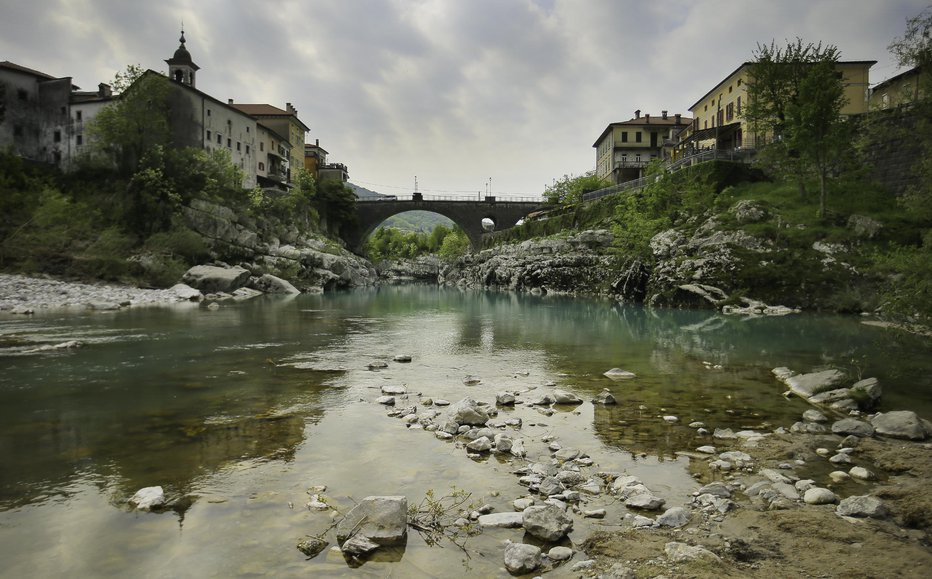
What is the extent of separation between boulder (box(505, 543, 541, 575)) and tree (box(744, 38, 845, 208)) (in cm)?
5144

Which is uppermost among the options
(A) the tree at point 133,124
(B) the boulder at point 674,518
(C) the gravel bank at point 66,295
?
(A) the tree at point 133,124

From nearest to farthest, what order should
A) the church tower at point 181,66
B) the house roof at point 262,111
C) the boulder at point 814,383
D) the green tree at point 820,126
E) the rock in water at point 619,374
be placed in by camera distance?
the boulder at point 814,383, the rock in water at point 619,374, the green tree at point 820,126, the church tower at point 181,66, the house roof at point 262,111

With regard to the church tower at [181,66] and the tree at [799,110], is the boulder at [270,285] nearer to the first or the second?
the church tower at [181,66]

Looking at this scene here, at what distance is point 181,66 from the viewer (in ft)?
275

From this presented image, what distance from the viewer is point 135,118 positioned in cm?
7100

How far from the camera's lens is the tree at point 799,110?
46375 millimetres

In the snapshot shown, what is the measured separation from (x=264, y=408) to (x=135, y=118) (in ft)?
248

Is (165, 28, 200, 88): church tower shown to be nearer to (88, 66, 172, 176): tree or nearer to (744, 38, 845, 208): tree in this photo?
(88, 66, 172, 176): tree

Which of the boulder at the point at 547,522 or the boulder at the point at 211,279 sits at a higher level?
the boulder at the point at 211,279

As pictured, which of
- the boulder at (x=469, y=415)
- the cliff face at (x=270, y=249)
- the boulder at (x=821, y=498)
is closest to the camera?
the boulder at (x=821, y=498)

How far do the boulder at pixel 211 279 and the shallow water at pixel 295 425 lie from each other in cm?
3191

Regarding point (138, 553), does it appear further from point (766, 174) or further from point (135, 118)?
point (135, 118)

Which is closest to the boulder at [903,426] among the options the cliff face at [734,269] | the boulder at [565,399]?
the boulder at [565,399]

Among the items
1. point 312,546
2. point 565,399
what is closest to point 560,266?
point 565,399
